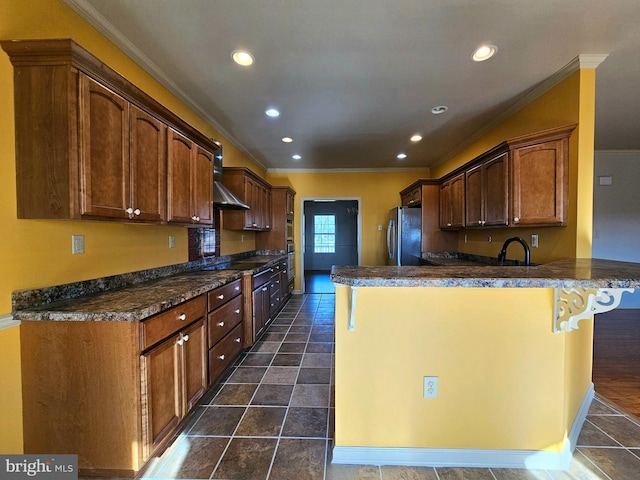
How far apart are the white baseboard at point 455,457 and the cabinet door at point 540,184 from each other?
1699mm

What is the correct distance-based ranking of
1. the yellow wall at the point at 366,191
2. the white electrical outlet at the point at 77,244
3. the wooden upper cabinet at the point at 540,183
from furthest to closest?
the yellow wall at the point at 366,191 → the wooden upper cabinet at the point at 540,183 → the white electrical outlet at the point at 77,244

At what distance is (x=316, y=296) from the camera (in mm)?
5828

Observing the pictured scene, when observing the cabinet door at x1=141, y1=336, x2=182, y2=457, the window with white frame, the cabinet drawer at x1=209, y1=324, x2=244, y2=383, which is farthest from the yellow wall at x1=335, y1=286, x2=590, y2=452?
the window with white frame

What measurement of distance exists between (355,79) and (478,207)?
2.01 meters

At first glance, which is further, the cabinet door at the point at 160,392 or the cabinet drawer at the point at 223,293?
the cabinet drawer at the point at 223,293

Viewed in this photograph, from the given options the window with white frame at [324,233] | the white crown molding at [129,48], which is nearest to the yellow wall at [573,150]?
the white crown molding at [129,48]

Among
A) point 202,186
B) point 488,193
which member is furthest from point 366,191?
point 202,186

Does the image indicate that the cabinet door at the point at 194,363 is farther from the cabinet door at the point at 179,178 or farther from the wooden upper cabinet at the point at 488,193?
the wooden upper cabinet at the point at 488,193

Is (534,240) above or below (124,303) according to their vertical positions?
Result: above

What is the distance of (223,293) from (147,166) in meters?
1.18

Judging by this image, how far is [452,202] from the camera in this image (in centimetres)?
398

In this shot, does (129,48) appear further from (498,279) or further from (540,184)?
(540,184)

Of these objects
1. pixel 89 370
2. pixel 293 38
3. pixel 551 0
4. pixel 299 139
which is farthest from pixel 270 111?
pixel 89 370

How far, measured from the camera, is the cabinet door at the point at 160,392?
1.44 m
